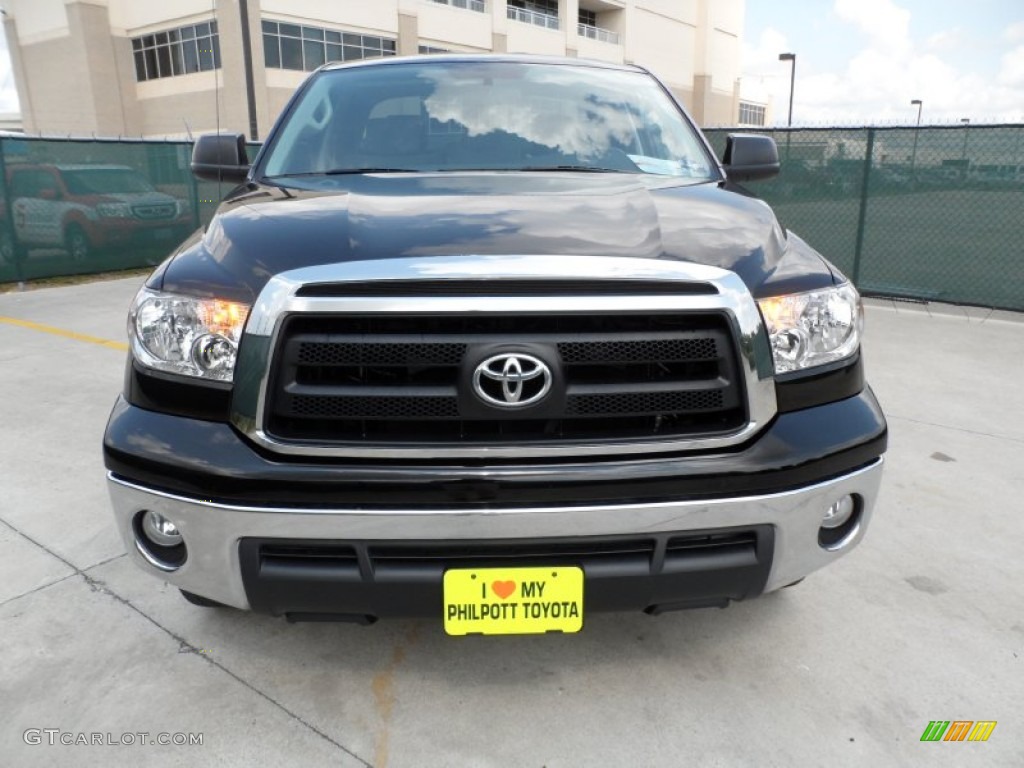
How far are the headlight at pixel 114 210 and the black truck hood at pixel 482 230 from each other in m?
9.41

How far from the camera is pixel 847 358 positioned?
2178mm

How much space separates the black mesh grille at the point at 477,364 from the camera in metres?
1.90

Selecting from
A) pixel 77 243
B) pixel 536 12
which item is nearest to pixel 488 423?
pixel 77 243

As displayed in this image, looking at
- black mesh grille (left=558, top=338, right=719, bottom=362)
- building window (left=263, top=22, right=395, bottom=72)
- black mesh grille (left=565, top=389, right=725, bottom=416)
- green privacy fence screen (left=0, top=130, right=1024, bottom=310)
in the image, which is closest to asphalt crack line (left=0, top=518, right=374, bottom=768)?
black mesh grille (left=565, top=389, right=725, bottom=416)

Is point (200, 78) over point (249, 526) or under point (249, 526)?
over

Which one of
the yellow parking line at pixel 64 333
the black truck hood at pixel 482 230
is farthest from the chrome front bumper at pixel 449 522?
the yellow parking line at pixel 64 333

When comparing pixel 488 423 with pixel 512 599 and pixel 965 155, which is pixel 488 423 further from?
pixel 965 155

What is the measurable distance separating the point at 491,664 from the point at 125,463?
48.0 inches

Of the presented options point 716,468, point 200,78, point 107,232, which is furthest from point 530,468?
point 200,78

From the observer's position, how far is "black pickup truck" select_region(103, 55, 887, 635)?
6.19ft

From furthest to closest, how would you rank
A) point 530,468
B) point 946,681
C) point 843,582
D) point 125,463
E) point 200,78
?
point 200,78
point 843,582
point 946,681
point 125,463
point 530,468

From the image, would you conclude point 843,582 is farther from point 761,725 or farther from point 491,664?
point 491,664

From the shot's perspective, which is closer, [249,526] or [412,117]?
[249,526]

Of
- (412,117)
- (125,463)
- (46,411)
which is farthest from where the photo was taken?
(46,411)
